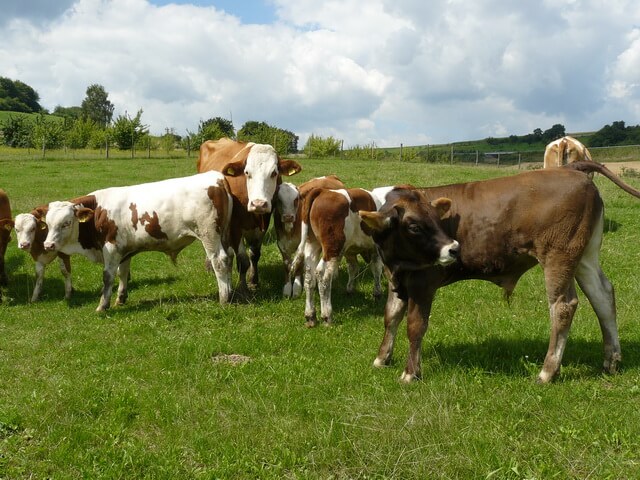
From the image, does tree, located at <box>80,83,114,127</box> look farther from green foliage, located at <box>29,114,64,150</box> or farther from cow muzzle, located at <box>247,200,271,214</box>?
cow muzzle, located at <box>247,200,271,214</box>

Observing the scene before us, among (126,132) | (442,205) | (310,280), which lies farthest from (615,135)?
(442,205)

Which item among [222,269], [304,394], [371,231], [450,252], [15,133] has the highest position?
[15,133]

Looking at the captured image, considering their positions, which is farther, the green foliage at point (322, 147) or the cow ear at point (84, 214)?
the green foliage at point (322, 147)

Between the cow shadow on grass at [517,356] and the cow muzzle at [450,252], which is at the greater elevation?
the cow muzzle at [450,252]

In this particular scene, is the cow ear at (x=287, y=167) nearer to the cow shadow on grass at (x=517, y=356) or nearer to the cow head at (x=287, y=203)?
the cow head at (x=287, y=203)

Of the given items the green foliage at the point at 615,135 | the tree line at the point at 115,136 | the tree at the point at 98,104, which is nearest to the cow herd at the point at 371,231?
the tree line at the point at 115,136

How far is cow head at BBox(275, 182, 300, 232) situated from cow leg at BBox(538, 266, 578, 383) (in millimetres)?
5265

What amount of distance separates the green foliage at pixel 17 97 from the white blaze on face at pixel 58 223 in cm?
13359

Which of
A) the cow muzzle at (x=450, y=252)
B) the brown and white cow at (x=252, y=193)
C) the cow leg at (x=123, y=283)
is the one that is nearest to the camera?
the cow muzzle at (x=450, y=252)

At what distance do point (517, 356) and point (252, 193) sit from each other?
5.08 metres

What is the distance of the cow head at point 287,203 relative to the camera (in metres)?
10.2

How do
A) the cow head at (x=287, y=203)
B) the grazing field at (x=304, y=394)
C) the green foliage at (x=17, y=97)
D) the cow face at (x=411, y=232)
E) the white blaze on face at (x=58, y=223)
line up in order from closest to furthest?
the grazing field at (x=304, y=394)
the cow face at (x=411, y=232)
the white blaze on face at (x=58, y=223)
the cow head at (x=287, y=203)
the green foliage at (x=17, y=97)

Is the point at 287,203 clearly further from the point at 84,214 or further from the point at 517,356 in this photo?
the point at 517,356

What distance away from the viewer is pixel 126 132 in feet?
182
